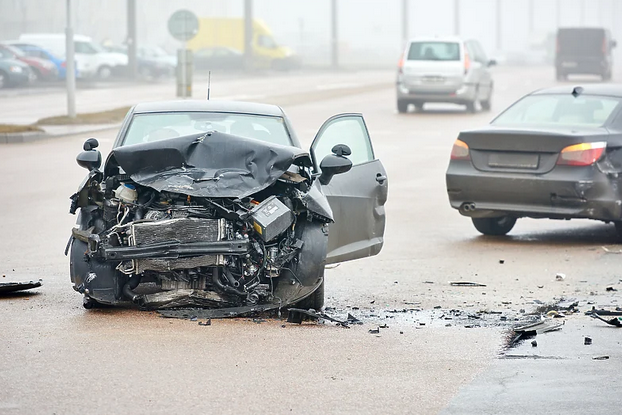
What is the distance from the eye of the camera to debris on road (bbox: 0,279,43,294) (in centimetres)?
896

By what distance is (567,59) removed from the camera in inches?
2119

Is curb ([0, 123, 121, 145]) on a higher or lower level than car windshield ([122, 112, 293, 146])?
lower

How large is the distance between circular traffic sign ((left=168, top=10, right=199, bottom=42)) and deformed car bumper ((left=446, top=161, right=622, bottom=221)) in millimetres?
23733

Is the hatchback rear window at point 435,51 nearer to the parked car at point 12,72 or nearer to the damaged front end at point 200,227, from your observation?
the parked car at point 12,72

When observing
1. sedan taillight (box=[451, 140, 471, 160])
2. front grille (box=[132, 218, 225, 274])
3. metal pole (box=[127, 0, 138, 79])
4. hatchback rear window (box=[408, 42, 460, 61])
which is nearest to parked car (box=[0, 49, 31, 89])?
metal pole (box=[127, 0, 138, 79])

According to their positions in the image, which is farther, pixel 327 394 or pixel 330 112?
pixel 330 112

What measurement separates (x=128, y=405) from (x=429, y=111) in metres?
28.7

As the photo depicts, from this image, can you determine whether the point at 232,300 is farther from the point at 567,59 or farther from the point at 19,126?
the point at 567,59

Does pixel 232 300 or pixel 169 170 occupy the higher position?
pixel 169 170

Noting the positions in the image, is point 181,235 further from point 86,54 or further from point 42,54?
point 86,54

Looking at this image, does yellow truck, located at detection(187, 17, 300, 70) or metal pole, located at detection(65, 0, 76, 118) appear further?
yellow truck, located at detection(187, 17, 300, 70)

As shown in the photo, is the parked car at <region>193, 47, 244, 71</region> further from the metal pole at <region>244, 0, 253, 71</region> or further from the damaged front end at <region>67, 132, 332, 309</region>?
the damaged front end at <region>67, 132, 332, 309</region>

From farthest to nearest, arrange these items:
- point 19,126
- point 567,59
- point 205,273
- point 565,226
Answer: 1. point 567,59
2. point 19,126
3. point 565,226
4. point 205,273

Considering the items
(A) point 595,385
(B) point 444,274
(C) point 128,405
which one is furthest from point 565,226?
(C) point 128,405
